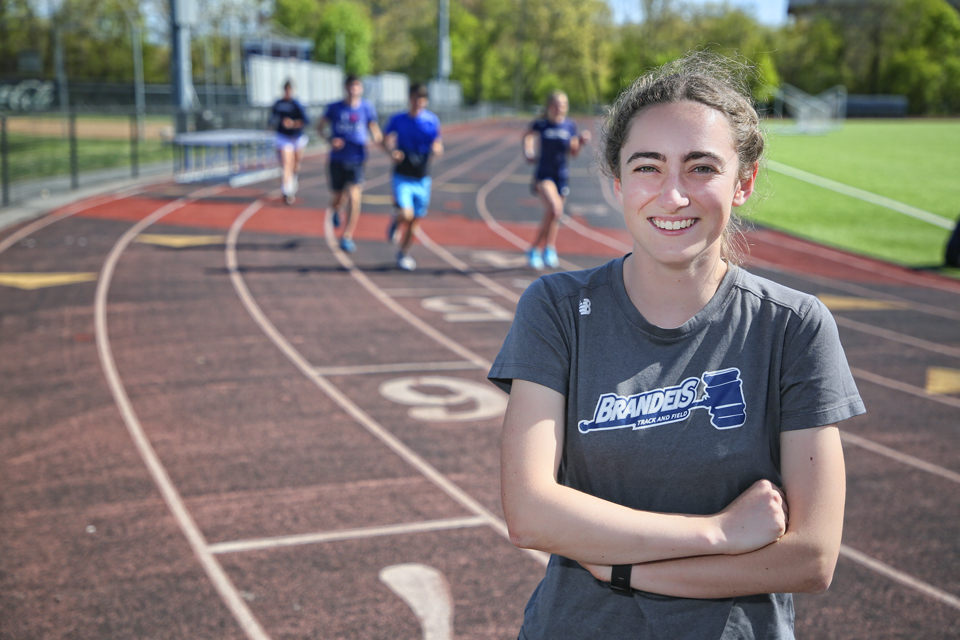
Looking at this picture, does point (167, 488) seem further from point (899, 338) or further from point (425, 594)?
point (899, 338)

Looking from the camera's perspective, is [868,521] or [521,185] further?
[521,185]

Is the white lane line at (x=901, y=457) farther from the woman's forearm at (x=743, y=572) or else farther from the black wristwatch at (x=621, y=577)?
the black wristwatch at (x=621, y=577)

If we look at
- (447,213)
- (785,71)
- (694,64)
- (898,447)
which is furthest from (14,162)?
(785,71)

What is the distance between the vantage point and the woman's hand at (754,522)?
167cm

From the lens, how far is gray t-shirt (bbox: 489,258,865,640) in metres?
1.72

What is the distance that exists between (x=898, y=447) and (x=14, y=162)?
1615 centimetres

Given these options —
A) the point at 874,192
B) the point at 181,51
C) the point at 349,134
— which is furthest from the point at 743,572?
the point at 874,192

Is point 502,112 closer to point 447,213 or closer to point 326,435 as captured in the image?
point 447,213

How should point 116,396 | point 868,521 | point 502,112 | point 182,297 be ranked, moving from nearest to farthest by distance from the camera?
point 868,521
point 116,396
point 182,297
point 502,112

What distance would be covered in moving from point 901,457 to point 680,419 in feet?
18.2

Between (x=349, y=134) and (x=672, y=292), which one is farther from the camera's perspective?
(x=349, y=134)

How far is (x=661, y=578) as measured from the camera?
1.70 meters

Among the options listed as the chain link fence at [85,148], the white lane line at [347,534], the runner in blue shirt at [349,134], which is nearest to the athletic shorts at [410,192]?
the runner in blue shirt at [349,134]

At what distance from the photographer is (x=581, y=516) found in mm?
1714
